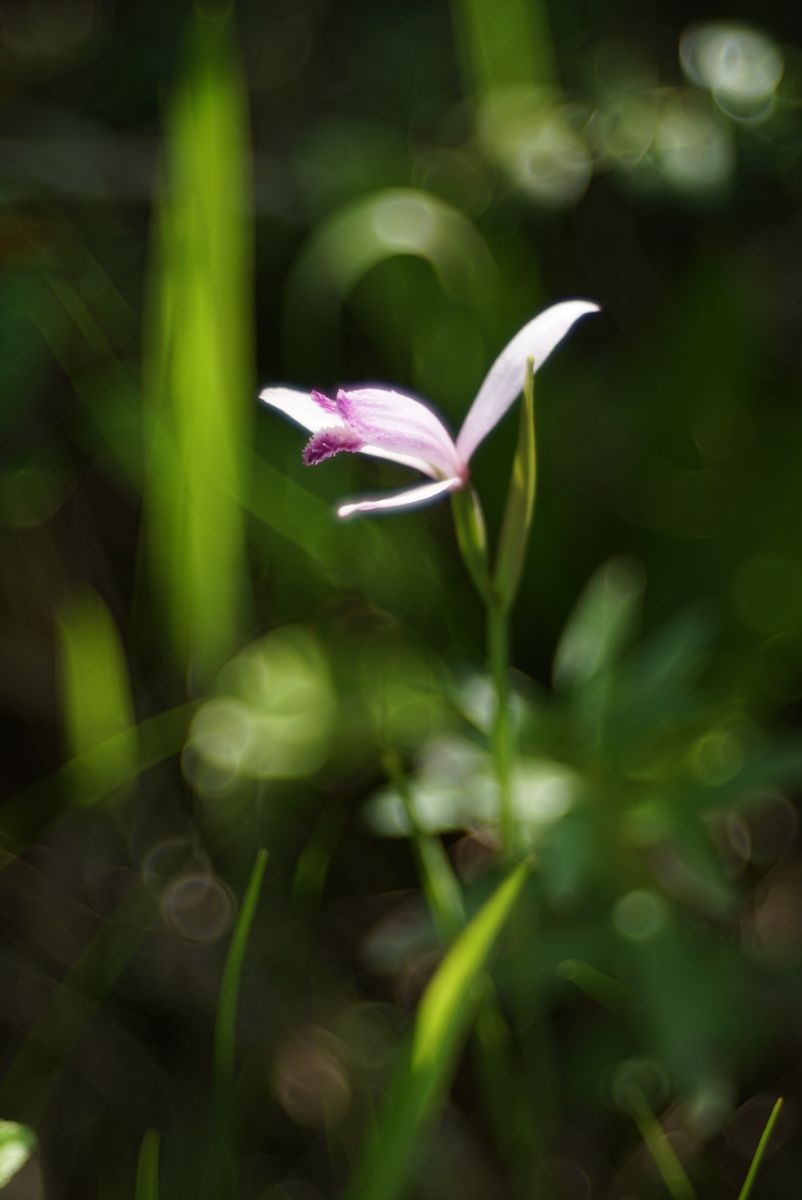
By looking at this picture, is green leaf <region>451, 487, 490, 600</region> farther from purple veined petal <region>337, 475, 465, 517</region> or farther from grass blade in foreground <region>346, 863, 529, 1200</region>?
grass blade in foreground <region>346, 863, 529, 1200</region>

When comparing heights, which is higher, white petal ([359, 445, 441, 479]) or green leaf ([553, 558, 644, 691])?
white petal ([359, 445, 441, 479])

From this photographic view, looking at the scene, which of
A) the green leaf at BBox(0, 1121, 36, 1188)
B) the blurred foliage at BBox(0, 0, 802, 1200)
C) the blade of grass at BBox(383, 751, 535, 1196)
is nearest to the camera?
the green leaf at BBox(0, 1121, 36, 1188)

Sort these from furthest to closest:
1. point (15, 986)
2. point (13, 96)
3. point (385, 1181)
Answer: point (13, 96), point (15, 986), point (385, 1181)

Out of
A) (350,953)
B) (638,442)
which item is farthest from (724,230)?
(350,953)

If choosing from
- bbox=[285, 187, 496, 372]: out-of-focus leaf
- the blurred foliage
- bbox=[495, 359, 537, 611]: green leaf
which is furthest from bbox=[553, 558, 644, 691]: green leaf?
bbox=[285, 187, 496, 372]: out-of-focus leaf

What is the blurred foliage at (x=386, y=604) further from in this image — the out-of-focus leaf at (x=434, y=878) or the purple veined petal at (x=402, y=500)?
the purple veined petal at (x=402, y=500)

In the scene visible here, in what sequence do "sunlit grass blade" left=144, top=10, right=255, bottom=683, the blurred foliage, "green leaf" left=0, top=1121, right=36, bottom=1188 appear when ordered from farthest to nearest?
"sunlit grass blade" left=144, top=10, right=255, bottom=683 < the blurred foliage < "green leaf" left=0, top=1121, right=36, bottom=1188

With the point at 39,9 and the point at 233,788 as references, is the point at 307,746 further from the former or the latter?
the point at 39,9
